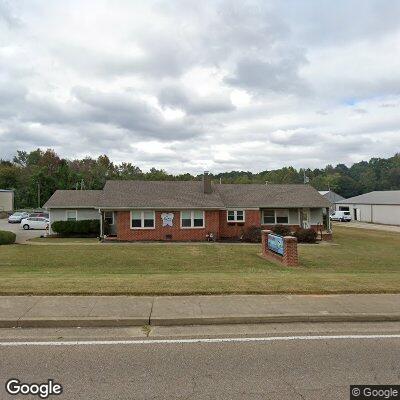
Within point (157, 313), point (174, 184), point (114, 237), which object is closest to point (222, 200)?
point (174, 184)

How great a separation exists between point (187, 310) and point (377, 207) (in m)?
55.2

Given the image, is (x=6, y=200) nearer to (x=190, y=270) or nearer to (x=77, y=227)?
(x=77, y=227)

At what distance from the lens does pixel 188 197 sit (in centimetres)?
3262

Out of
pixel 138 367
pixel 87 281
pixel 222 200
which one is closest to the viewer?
pixel 138 367

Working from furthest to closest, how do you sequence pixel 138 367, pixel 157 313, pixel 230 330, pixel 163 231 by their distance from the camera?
1. pixel 163 231
2. pixel 157 313
3. pixel 230 330
4. pixel 138 367

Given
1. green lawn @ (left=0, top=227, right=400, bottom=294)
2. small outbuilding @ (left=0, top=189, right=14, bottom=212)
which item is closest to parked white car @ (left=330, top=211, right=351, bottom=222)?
green lawn @ (left=0, top=227, right=400, bottom=294)

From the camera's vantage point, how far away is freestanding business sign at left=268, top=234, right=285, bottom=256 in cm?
1933

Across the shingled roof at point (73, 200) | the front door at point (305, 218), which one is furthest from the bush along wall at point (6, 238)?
the front door at point (305, 218)

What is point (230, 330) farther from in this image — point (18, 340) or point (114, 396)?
point (18, 340)

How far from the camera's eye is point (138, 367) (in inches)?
218

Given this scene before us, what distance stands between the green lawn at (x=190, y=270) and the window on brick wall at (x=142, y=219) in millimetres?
4066

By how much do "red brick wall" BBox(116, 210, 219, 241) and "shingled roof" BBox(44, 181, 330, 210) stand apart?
808 mm

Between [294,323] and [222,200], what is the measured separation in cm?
2646

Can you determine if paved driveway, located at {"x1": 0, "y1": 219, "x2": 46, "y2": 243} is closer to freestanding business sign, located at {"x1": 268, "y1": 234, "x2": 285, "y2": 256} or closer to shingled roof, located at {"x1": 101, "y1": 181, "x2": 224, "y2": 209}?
shingled roof, located at {"x1": 101, "y1": 181, "x2": 224, "y2": 209}
